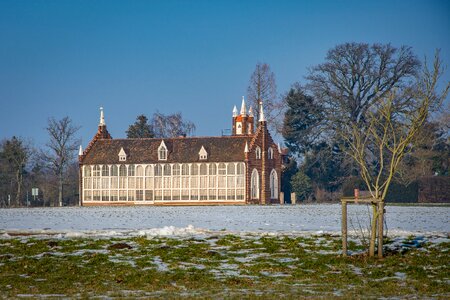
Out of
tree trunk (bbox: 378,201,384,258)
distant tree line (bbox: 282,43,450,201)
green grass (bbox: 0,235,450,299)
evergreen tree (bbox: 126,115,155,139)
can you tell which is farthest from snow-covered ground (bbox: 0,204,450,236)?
evergreen tree (bbox: 126,115,155,139)

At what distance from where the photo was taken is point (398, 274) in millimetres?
18000

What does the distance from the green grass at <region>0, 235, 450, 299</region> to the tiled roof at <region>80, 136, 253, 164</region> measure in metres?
61.4

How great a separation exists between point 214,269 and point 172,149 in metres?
69.6

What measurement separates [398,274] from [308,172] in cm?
7177

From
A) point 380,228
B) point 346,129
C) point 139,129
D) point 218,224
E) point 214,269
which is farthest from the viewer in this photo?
point 139,129

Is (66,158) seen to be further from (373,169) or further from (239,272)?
(239,272)

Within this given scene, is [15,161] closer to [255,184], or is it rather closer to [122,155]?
[122,155]

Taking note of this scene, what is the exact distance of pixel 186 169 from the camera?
283ft

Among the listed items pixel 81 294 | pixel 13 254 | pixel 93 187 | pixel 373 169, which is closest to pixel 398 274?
pixel 81 294

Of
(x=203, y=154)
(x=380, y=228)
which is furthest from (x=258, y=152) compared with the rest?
(x=380, y=228)

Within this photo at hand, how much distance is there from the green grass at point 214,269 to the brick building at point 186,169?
2377 inches

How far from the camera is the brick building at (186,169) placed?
84.2 m

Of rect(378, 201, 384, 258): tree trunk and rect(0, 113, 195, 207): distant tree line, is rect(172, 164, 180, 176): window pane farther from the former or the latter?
rect(378, 201, 384, 258): tree trunk

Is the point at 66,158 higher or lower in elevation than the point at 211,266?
higher
